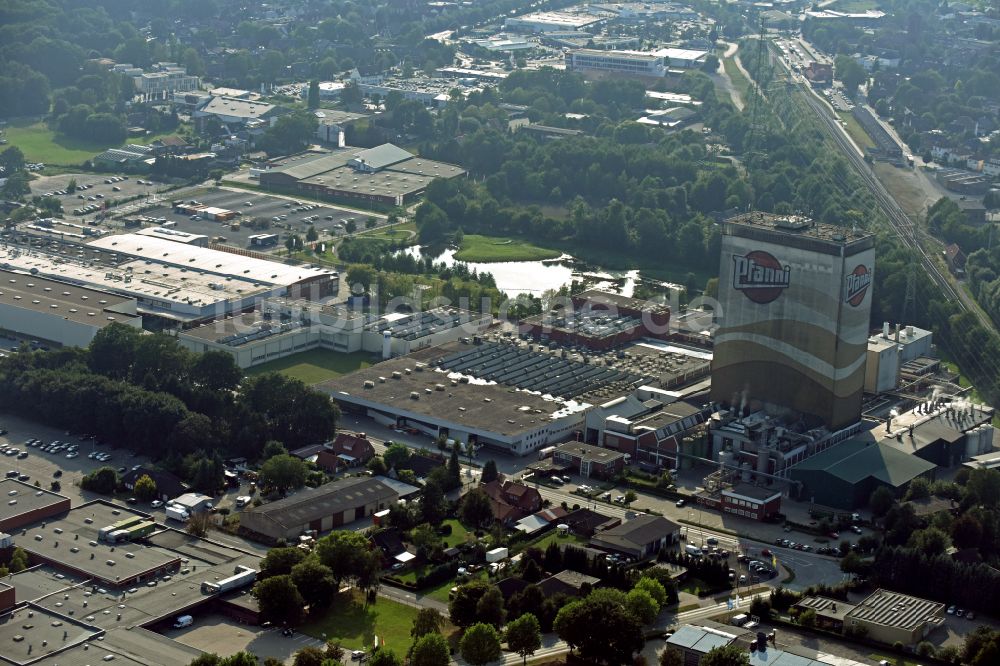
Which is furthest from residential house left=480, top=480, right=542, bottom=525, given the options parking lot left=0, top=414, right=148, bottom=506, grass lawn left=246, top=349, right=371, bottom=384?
grass lawn left=246, top=349, right=371, bottom=384

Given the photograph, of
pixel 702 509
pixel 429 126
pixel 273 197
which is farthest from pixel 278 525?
pixel 429 126

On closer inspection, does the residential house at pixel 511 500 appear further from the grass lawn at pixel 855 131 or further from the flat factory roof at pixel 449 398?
the grass lawn at pixel 855 131

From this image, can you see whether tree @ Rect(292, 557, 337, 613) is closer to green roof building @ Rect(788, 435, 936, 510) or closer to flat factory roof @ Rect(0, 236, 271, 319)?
green roof building @ Rect(788, 435, 936, 510)

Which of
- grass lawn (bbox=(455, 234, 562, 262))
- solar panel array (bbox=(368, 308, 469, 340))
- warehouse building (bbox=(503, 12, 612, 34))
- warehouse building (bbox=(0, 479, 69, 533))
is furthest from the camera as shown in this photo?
warehouse building (bbox=(503, 12, 612, 34))

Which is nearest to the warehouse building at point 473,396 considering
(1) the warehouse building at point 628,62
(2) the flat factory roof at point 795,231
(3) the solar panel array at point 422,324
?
(3) the solar panel array at point 422,324

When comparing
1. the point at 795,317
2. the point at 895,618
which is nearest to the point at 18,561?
the point at 895,618

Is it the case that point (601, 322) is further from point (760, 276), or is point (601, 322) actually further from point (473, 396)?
point (760, 276)

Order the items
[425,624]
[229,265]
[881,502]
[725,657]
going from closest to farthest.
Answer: [725,657], [425,624], [881,502], [229,265]
